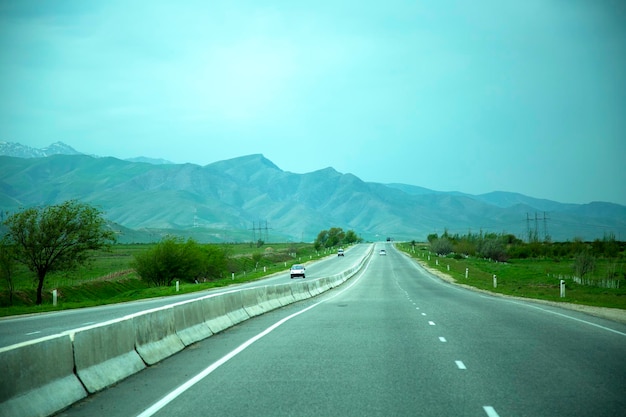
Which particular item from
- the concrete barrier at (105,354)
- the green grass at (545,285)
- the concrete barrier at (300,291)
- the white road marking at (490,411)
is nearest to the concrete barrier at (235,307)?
the concrete barrier at (105,354)

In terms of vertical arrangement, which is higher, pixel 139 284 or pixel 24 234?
pixel 24 234

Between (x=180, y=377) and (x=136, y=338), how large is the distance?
1.50 meters

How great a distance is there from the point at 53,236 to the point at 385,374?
42693 mm

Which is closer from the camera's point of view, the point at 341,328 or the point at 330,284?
the point at 341,328

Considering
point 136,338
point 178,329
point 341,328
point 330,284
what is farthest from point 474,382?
point 330,284

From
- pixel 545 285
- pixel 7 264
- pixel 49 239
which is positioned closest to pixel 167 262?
pixel 49 239

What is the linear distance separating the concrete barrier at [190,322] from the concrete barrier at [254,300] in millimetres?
5699

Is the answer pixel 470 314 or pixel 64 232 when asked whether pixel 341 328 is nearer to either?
pixel 470 314

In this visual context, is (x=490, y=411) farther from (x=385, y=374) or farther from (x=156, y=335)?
(x=156, y=335)

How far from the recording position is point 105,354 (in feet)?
34.9

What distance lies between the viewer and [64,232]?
50.3 metres

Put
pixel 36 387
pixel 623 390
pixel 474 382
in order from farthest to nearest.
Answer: pixel 474 382
pixel 623 390
pixel 36 387

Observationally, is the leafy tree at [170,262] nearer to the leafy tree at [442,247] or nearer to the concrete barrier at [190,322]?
the concrete barrier at [190,322]

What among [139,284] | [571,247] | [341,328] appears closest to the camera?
[341,328]
